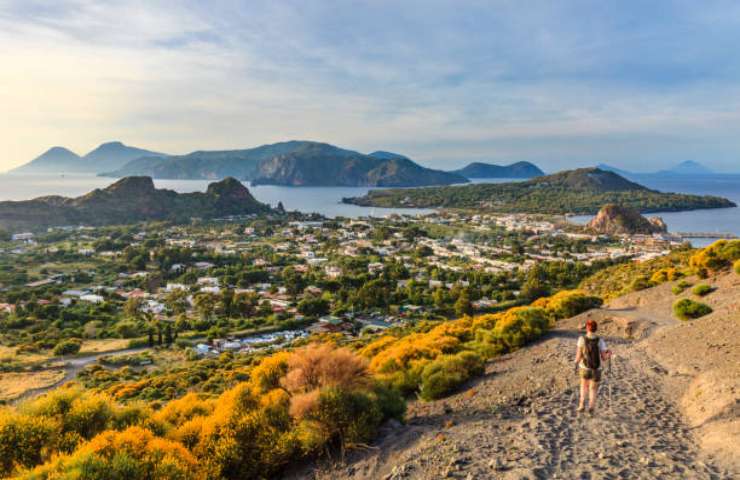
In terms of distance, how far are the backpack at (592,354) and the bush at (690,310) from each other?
816cm

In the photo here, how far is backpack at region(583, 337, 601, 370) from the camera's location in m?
6.40

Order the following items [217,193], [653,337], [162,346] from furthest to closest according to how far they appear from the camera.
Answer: [217,193] → [162,346] → [653,337]

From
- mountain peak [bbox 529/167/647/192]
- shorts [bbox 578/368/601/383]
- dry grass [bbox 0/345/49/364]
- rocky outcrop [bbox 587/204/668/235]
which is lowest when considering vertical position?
dry grass [bbox 0/345/49/364]

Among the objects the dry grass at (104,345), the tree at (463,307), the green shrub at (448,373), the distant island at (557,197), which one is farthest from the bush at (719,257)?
the distant island at (557,197)

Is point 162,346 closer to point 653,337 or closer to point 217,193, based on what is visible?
point 653,337

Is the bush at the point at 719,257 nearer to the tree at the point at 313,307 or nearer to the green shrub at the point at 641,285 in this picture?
the green shrub at the point at 641,285

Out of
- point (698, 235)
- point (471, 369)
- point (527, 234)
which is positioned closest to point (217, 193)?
point (527, 234)

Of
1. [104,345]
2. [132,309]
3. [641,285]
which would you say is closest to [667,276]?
[641,285]

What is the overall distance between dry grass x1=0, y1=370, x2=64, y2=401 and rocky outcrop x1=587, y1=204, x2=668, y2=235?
88621 mm

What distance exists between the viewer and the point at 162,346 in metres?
29.2

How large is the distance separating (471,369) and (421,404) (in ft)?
5.20

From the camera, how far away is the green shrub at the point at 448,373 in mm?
9211

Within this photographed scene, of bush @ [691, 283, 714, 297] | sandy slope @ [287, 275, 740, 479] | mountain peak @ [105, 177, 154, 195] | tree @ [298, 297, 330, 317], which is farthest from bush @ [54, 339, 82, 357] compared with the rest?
mountain peak @ [105, 177, 154, 195]

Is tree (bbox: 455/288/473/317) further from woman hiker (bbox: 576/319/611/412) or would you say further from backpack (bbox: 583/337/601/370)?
backpack (bbox: 583/337/601/370)
